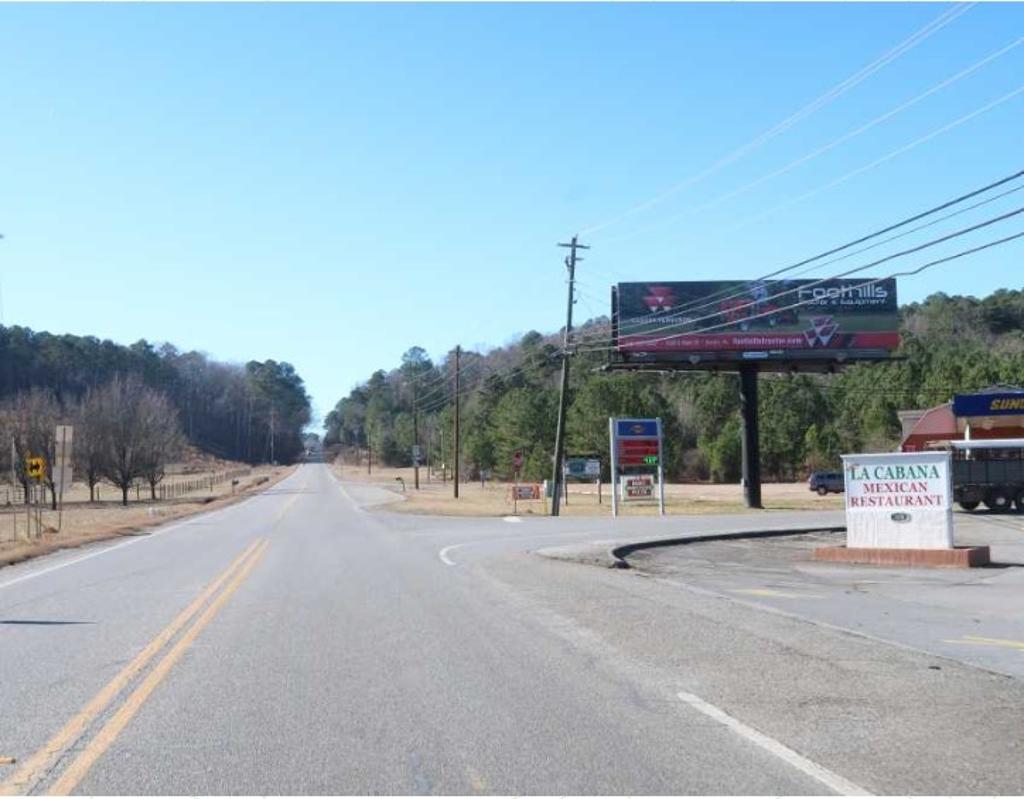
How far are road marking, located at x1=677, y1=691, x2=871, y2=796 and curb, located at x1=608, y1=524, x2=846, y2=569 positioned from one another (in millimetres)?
13627

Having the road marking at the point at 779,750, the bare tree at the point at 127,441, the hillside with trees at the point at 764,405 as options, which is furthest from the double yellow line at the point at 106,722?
the bare tree at the point at 127,441

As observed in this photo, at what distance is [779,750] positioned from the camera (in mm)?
7238

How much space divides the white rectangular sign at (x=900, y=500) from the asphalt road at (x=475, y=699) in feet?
28.0

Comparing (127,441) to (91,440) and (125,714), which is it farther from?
(125,714)

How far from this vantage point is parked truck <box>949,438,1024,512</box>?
44344 mm

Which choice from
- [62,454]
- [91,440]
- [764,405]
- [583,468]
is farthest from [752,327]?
[91,440]

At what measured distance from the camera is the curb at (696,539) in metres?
23.6

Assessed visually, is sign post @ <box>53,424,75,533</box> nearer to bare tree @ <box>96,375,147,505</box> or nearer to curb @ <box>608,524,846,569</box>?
curb @ <box>608,524,846,569</box>

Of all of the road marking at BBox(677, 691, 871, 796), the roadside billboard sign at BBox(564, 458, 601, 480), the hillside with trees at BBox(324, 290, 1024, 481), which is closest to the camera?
the road marking at BBox(677, 691, 871, 796)

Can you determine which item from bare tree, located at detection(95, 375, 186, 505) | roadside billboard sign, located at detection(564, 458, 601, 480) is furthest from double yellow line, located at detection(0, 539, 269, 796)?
bare tree, located at detection(95, 375, 186, 505)

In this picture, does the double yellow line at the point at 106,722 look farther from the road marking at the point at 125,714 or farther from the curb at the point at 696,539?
the curb at the point at 696,539

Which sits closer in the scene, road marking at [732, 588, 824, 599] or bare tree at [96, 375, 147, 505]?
road marking at [732, 588, 824, 599]

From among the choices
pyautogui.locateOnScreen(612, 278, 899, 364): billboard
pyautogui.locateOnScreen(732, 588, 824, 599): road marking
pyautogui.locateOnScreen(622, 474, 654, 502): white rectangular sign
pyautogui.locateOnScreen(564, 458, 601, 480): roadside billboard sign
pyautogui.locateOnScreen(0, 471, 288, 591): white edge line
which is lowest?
pyautogui.locateOnScreen(732, 588, 824, 599): road marking

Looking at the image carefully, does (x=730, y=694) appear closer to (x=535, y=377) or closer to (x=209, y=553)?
(x=209, y=553)
